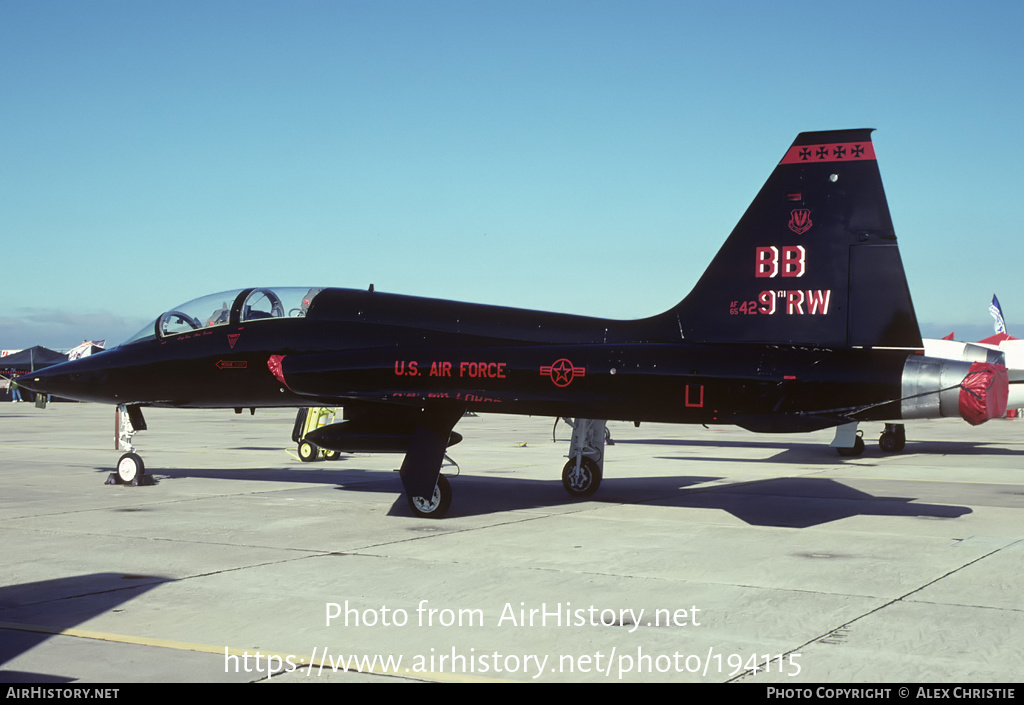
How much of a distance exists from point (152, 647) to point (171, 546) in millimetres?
4135

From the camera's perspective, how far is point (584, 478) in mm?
14922

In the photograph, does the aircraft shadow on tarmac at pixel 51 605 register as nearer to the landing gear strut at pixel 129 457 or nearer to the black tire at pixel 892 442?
the landing gear strut at pixel 129 457

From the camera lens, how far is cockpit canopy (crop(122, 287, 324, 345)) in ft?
47.0

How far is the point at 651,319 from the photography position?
12.4 meters

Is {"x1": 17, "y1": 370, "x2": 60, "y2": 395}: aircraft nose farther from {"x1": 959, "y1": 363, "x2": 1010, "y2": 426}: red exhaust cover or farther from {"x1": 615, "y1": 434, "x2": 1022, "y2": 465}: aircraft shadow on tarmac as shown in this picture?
{"x1": 615, "y1": 434, "x2": 1022, "y2": 465}: aircraft shadow on tarmac

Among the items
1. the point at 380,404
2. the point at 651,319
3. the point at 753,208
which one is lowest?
the point at 380,404

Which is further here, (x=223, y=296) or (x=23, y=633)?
(x=223, y=296)

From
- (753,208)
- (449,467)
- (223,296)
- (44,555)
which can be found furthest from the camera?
(449,467)

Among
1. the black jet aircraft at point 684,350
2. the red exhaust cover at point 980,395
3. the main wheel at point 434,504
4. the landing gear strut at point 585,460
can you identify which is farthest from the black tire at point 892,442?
the main wheel at point 434,504

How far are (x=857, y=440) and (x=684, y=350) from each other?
1405 centimetres

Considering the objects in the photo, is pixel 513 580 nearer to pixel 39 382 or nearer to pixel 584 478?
pixel 584 478

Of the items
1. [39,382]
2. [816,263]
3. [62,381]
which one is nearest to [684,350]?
[816,263]
